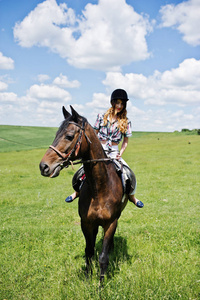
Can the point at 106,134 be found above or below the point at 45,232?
above

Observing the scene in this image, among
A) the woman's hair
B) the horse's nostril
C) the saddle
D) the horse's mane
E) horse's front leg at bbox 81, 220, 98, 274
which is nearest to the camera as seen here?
the horse's nostril

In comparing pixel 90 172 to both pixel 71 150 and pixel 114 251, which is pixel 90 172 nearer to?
pixel 71 150

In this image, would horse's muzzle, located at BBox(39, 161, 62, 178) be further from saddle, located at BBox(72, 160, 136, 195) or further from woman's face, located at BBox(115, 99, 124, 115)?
woman's face, located at BBox(115, 99, 124, 115)

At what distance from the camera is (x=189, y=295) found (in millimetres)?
3787

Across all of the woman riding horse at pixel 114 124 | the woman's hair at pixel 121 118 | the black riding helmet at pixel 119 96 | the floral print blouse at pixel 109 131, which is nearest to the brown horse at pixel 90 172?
the woman riding horse at pixel 114 124

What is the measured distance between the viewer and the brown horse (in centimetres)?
367

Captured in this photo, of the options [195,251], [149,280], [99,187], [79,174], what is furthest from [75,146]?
[195,251]

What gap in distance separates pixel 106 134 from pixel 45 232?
4460mm

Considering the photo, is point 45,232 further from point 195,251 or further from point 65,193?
point 65,193

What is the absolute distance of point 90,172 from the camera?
434 centimetres

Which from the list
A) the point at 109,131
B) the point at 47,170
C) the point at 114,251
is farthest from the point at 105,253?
the point at 109,131

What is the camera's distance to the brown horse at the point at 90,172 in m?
3.67

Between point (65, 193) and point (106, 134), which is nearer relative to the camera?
point (106, 134)

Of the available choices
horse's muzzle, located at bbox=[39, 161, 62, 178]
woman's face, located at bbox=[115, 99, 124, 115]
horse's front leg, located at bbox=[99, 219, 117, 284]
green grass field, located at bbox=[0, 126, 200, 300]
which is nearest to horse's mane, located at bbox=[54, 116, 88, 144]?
horse's muzzle, located at bbox=[39, 161, 62, 178]
